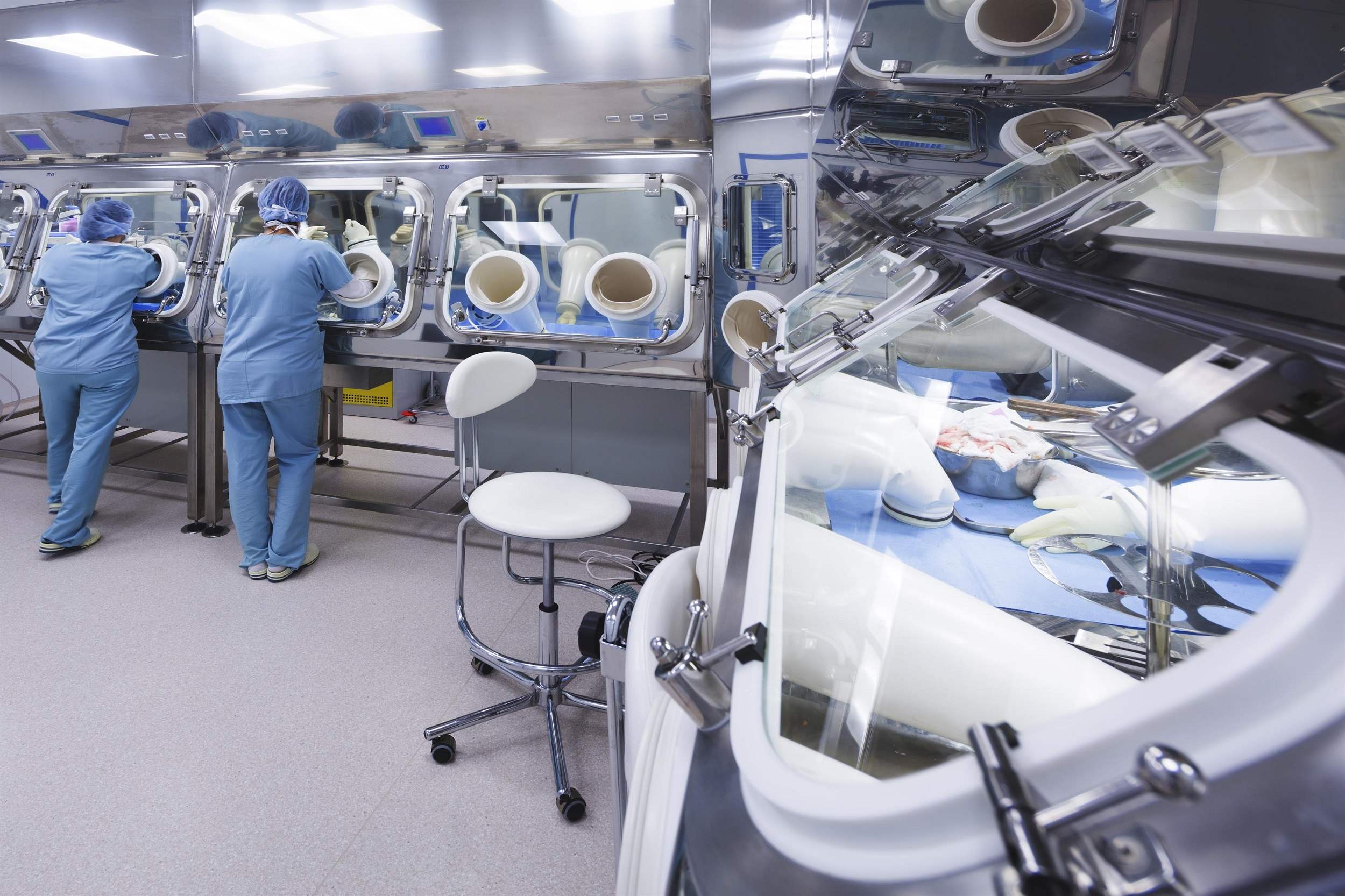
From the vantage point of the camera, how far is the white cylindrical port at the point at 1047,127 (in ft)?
3.22

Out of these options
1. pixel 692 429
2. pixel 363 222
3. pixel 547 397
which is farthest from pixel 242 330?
pixel 692 429

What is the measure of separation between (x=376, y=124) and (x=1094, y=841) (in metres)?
3.74

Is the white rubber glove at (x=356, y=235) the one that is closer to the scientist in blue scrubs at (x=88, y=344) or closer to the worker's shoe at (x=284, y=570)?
the scientist in blue scrubs at (x=88, y=344)

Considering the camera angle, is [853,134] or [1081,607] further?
[853,134]

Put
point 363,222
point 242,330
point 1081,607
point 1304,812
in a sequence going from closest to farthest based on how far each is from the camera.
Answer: point 1304,812
point 1081,607
point 242,330
point 363,222

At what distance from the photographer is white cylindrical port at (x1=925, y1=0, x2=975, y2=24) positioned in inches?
38.1

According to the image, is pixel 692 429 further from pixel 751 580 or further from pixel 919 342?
pixel 751 580

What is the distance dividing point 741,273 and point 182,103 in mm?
3034

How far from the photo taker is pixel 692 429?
9.60 feet

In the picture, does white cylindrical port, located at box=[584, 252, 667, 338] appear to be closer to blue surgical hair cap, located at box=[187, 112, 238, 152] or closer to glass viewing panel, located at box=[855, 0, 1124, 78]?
glass viewing panel, located at box=[855, 0, 1124, 78]

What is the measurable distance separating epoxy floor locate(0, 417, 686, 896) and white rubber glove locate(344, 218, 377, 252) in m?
1.49

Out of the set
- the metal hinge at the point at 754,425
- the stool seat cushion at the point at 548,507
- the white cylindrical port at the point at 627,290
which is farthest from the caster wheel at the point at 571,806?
the white cylindrical port at the point at 627,290

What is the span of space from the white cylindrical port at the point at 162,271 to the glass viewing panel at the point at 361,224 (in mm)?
282

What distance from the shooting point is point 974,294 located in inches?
46.7
